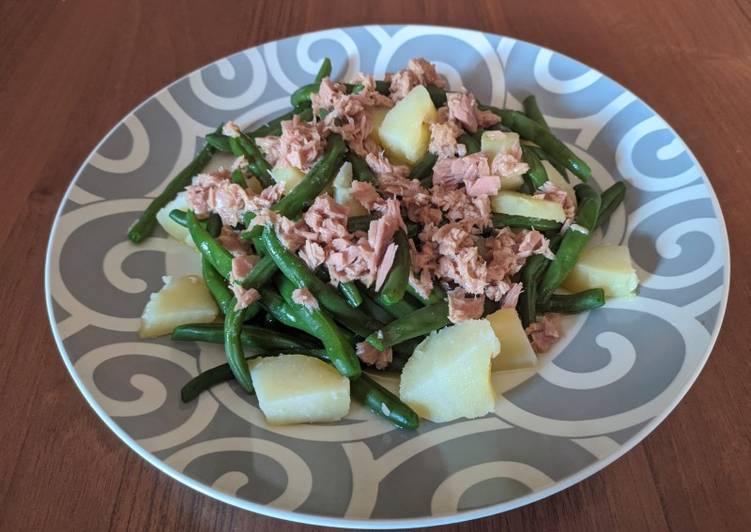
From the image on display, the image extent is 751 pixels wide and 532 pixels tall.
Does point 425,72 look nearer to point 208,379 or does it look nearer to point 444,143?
point 444,143

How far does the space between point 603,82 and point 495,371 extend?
1.59 m

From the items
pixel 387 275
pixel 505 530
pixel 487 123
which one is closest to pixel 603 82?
pixel 487 123

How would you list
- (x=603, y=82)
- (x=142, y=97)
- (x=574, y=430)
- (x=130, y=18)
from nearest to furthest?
(x=574, y=430) < (x=603, y=82) < (x=142, y=97) < (x=130, y=18)

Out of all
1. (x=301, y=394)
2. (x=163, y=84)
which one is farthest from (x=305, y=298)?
(x=163, y=84)

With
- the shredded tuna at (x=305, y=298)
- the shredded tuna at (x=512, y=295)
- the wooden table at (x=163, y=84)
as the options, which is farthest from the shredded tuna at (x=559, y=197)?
the shredded tuna at (x=305, y=298)

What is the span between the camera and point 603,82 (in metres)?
2.99

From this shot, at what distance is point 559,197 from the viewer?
2.49 m

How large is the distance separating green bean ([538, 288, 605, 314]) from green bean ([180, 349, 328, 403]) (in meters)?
0.84

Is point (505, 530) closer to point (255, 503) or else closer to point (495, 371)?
point (495, 371)

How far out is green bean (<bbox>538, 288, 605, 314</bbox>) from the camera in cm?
229

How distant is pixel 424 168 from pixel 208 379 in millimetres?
1154

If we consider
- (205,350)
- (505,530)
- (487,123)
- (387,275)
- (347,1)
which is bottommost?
(505,530)

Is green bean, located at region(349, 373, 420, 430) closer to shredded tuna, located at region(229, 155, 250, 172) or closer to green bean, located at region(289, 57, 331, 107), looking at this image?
shredded tuna, located at region(229, 155, 250, 172)

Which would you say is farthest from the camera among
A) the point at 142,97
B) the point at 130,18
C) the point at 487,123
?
the point at 130,18
